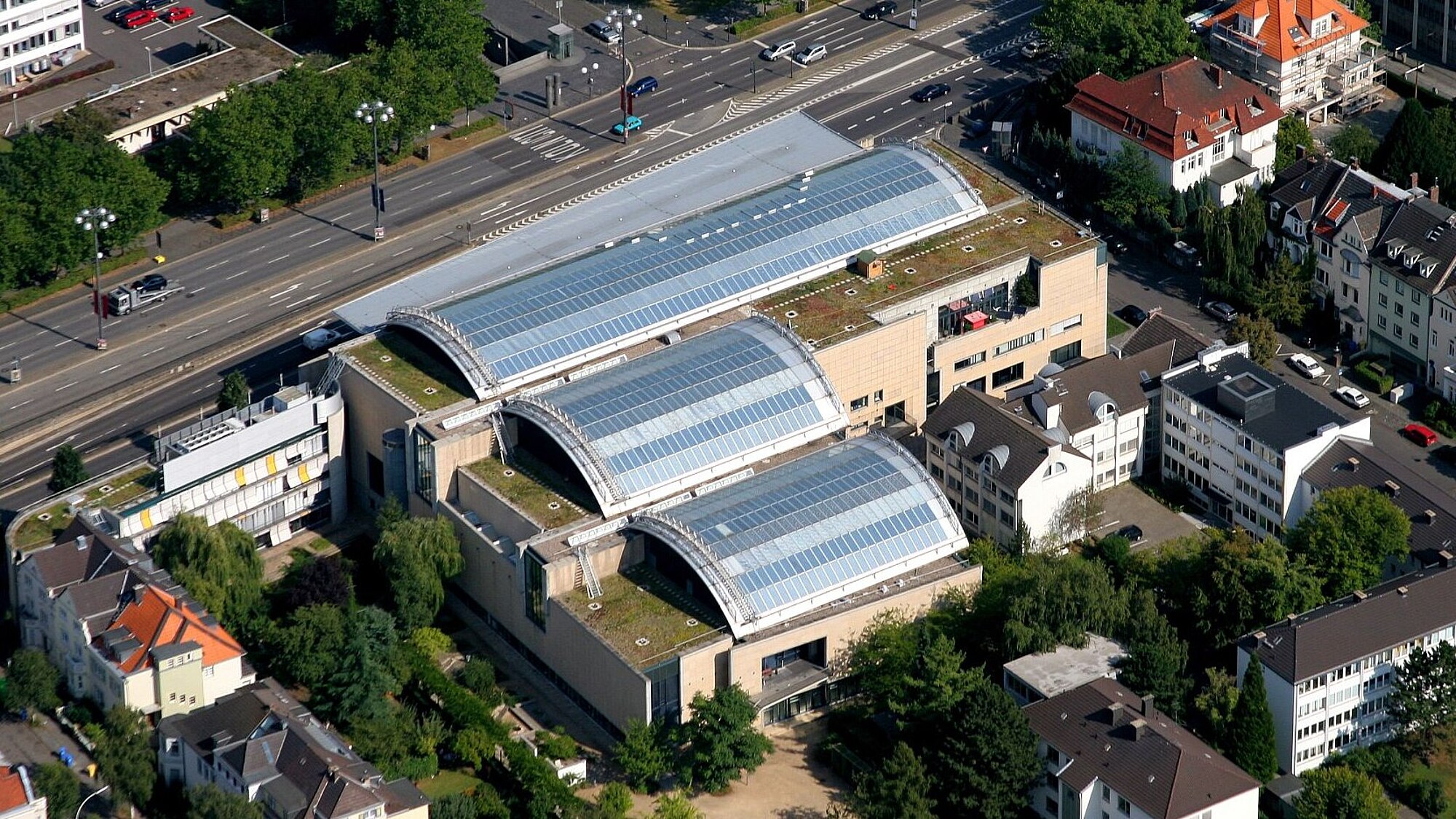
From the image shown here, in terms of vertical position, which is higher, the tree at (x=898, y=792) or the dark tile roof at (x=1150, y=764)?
the dark tile roof at (x=1150, y=764)

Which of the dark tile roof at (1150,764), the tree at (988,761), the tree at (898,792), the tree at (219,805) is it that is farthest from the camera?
the tree at (988,761)

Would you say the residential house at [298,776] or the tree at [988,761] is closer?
the residential house at [298,776]

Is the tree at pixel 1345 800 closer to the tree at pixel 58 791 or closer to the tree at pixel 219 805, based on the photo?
the tree at pixel 219 805

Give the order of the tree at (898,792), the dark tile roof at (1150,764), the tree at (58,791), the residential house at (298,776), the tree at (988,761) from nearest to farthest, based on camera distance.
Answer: the residential house at (298,776)
the dark tile roof at (1150,764)
the tree at (898,792)
the tree at (58,791)
the tree at (988,761)

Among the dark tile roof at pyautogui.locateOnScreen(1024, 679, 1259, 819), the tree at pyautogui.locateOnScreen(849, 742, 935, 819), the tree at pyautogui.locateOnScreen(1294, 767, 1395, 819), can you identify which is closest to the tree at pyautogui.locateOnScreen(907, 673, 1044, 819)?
the tree at pyautogui.locateOnScreen(849, 742, 935, 819)

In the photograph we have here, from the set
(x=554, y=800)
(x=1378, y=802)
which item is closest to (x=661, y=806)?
(x=554, y=800)

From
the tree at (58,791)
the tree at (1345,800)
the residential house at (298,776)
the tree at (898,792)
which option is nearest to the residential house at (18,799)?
the tree at (58,791)

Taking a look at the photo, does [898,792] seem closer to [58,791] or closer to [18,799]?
[58,791]
